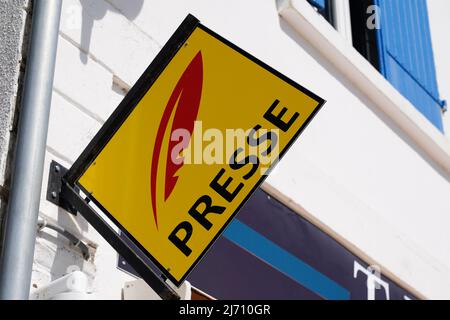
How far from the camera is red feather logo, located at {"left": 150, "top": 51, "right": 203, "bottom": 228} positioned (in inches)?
140

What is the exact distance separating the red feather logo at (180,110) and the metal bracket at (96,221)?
0.69ft

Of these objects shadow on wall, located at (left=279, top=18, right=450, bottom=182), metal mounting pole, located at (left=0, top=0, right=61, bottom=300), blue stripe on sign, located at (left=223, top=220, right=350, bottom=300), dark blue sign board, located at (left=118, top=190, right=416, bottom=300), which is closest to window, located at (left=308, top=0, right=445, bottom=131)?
shadow on wall, located at (left=279, top=18, right=450, bottom=182)

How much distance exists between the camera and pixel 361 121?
19.9 feet

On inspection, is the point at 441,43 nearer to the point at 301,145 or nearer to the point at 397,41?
the point at 397,41

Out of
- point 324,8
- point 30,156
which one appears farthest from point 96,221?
point 324,8

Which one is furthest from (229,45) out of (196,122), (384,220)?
(384,220)

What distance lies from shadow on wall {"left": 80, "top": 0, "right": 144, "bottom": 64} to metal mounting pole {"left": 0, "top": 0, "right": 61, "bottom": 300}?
421 millimetres

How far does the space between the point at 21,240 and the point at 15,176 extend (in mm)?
251

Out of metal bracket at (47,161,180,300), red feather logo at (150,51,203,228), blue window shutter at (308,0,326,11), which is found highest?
blue window shutter at (308,0,326,11)

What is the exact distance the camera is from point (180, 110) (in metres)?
3.57

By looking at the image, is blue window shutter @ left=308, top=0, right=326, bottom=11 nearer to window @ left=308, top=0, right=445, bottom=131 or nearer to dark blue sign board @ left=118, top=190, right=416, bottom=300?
window @ left=308, top=0, right=445, bottom=131

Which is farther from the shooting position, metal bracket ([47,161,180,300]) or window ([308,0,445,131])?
window ([308,0,445,131])

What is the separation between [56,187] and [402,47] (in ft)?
12.3
